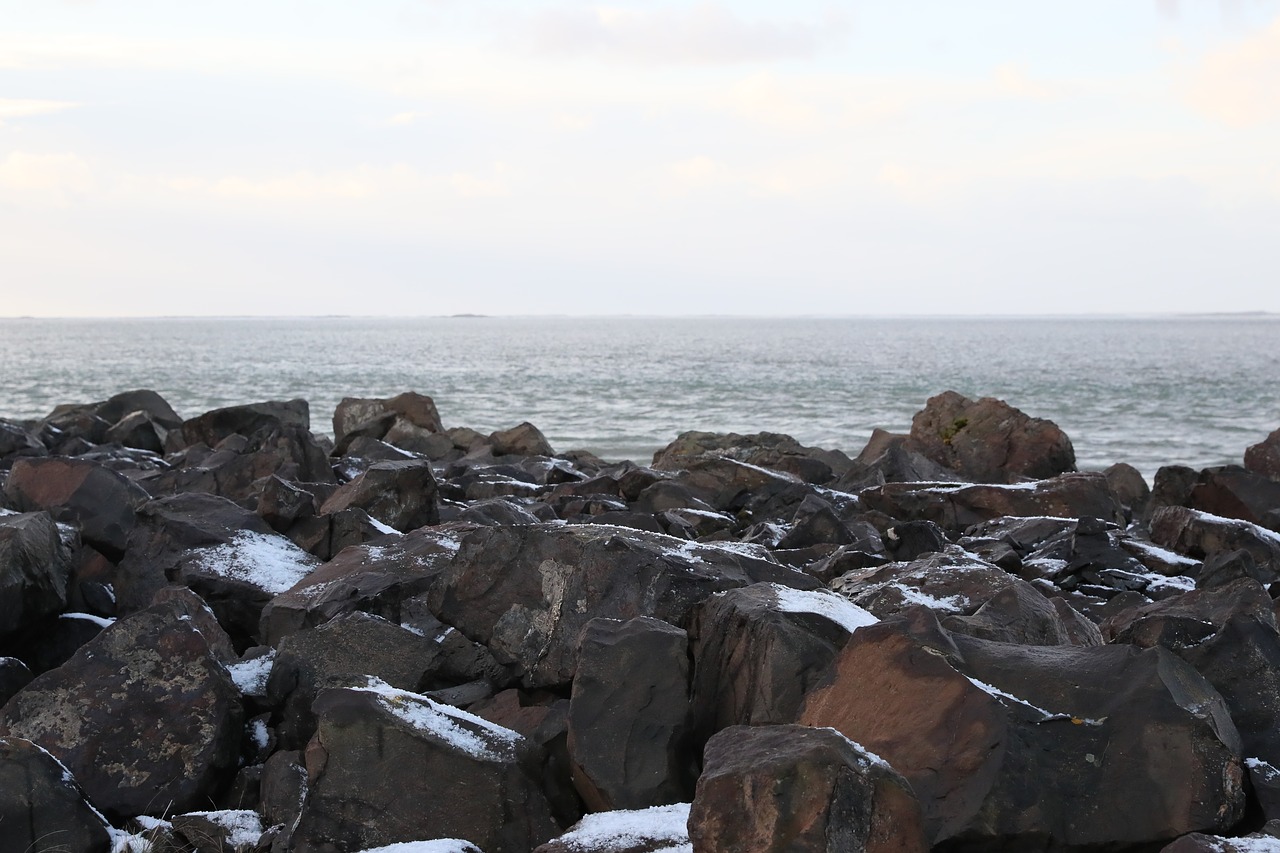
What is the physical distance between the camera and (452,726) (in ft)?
13.6

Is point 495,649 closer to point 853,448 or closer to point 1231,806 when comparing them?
point 1231,806

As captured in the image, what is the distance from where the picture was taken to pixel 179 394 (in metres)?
40.2

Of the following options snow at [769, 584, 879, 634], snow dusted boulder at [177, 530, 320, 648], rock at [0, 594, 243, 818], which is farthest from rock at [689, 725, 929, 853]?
snow dusted boulder at [177, 530, 320, 648]

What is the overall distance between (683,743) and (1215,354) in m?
78.6

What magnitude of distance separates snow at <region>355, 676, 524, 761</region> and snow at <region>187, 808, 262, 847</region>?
668 millimetres

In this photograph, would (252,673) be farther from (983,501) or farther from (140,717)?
(983,501)

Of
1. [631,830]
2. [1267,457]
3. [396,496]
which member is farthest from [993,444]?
[631,830]

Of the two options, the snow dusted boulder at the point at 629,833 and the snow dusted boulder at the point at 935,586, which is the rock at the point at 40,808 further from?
the snow dusted boulder at the point at 935,586

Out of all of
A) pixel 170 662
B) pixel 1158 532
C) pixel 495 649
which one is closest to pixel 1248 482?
pixel 1158 532

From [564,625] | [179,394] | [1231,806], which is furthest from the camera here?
[179,394]

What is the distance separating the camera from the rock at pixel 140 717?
14.9ft

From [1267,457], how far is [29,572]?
47.4 ft

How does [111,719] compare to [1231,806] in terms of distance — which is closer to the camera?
[1231,806]

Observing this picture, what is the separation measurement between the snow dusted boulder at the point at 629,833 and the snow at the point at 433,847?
1.16 ft
